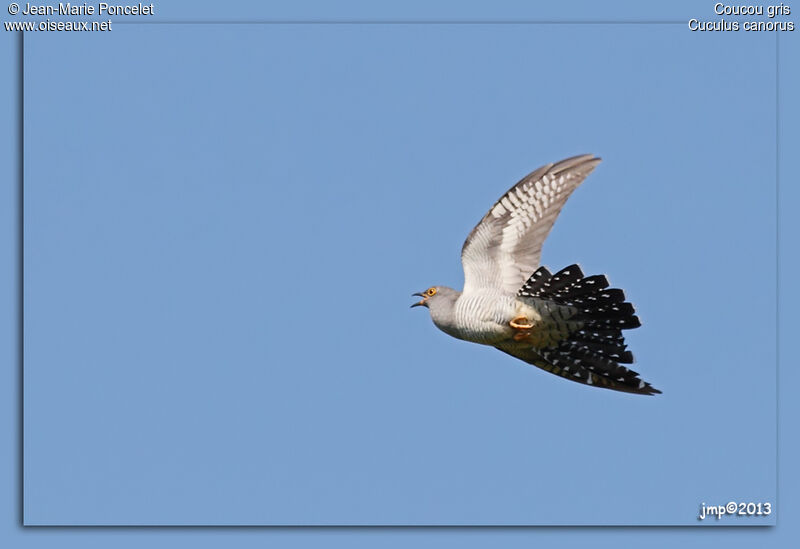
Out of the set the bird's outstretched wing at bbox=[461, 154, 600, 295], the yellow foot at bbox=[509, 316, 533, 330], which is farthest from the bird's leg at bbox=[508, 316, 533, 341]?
the bird's outstretched wing at bbox=[461, 154, 600, 295]

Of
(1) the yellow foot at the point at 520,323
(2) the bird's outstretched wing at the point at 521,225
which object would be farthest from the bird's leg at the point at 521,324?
(2) the bird's outstretched wing at the point at 521,225

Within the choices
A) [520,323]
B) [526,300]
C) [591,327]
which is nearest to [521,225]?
[526,300]

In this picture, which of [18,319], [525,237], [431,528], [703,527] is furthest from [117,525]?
[703,527]

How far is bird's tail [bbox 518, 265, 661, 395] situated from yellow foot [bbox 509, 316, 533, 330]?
0.74ft

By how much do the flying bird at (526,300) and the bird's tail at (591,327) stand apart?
0.01 m

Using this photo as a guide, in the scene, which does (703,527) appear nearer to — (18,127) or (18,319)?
(18,319)

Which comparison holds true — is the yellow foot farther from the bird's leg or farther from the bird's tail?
the bird's tail

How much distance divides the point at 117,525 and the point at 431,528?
2.47 metres

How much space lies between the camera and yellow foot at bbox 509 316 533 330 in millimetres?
9453

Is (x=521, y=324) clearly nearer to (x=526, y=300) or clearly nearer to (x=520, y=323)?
(x=520, y=323)

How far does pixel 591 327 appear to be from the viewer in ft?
30.4

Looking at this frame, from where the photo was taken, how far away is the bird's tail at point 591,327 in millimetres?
8766

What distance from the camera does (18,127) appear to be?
1014cm

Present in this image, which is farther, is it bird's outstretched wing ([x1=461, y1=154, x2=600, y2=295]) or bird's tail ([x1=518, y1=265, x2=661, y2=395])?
bird's outstretched wing ([x1=461, y1=154, x2=600, y2=295])
